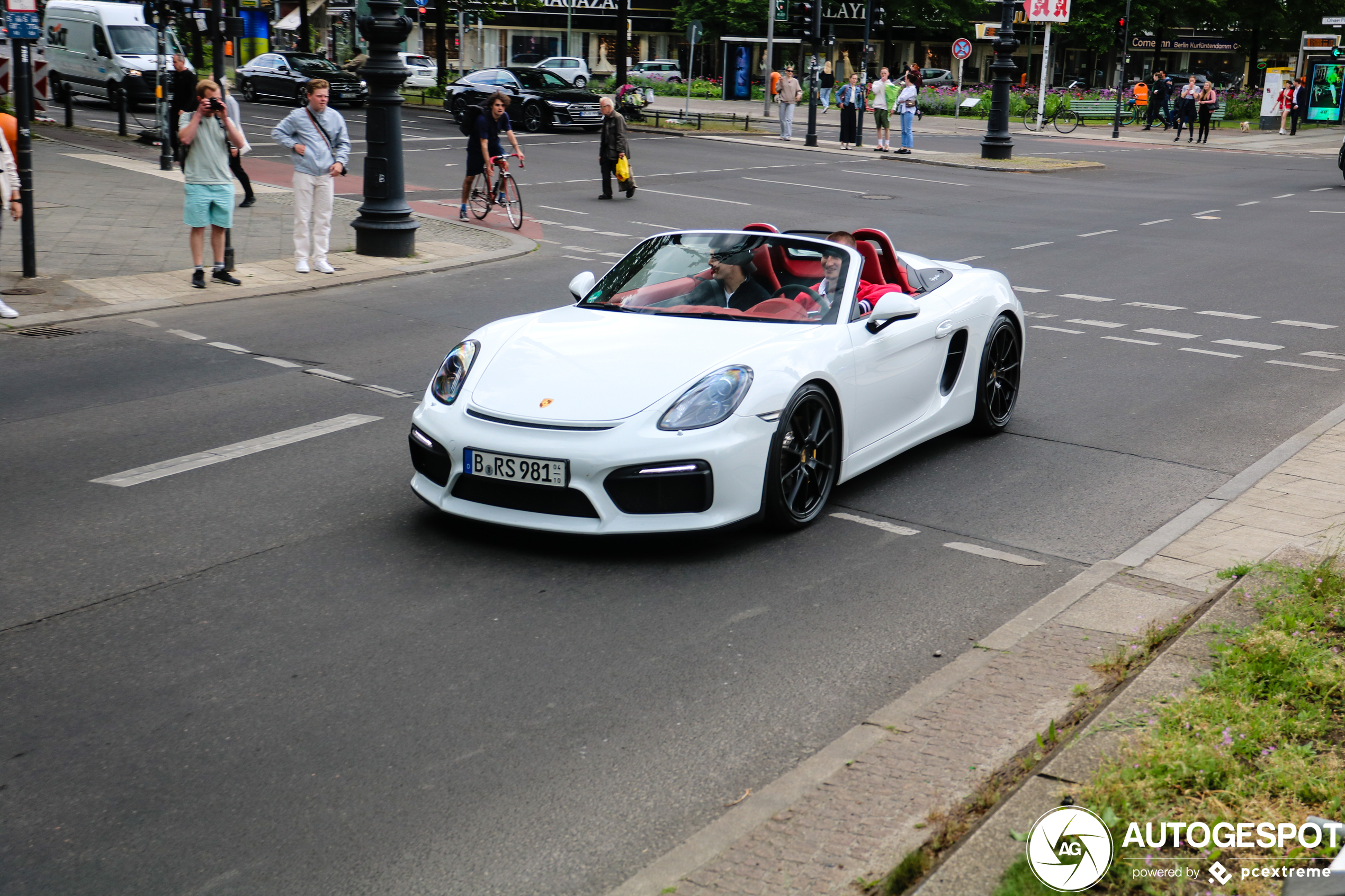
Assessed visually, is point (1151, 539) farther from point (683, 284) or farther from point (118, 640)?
point (118, 640)

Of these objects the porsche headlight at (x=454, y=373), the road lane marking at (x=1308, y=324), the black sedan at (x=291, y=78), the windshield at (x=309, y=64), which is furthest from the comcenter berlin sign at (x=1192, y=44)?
the porsche headlight at (x=454, y=373)

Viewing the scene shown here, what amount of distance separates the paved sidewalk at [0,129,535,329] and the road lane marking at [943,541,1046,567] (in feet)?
26.8

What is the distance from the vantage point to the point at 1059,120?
48.6 m

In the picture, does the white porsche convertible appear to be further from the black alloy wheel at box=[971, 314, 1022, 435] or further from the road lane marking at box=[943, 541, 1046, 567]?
the road lane marking at box=[943, 541, 1046, 567]

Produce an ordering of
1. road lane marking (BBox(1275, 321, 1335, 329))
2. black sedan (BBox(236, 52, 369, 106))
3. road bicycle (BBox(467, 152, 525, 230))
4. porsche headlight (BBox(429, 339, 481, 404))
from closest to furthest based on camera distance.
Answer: porsche headlight (BBox(429, 339, 481, 404)) → road lane marking (BBox(1275, 321, 1335, 329)) → road bicycle (BBox(467, 152, 525, 230)) → black sedan (BBox(236, 52, 369, 106))

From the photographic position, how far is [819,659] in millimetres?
4746

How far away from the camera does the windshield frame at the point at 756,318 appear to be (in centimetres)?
645

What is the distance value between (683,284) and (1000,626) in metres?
2.64

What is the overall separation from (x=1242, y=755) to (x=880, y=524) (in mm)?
2816

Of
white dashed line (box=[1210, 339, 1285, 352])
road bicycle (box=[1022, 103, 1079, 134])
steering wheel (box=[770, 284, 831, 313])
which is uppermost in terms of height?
road bicycle (box=[1022, 103, 1079, 134])

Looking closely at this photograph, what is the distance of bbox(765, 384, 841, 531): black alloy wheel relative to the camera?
19.1ft

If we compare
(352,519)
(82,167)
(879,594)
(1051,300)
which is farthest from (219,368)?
(82,167)

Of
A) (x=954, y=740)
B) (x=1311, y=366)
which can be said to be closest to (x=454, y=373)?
(x=954, y=740)

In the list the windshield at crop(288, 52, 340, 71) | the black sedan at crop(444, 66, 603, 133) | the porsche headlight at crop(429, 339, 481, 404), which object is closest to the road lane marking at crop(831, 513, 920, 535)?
the porsche headlight at crop(429, 339, 481, 404)
